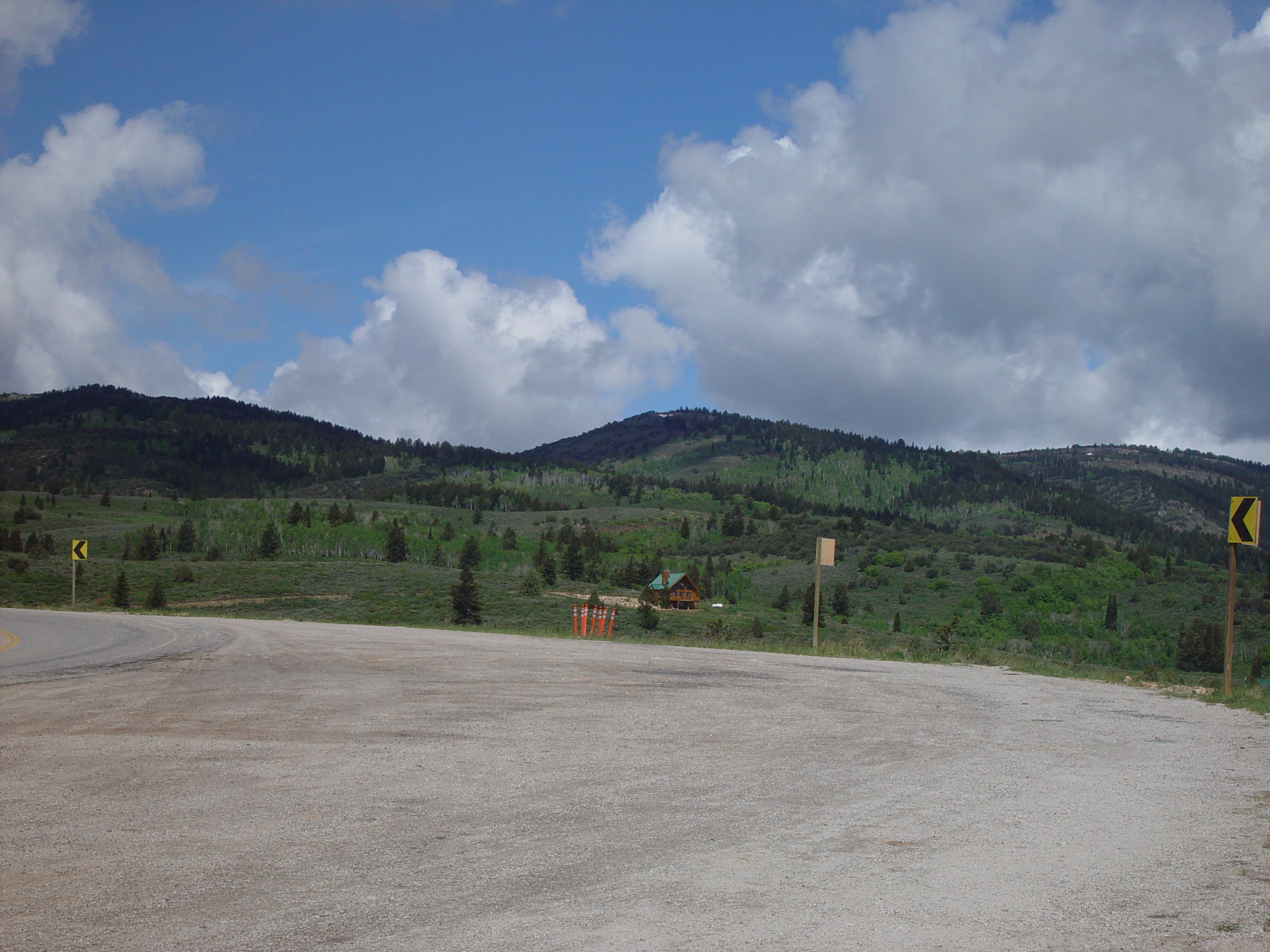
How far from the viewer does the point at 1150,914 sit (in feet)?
17.1

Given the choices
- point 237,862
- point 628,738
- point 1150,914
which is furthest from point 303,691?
point 1150,914

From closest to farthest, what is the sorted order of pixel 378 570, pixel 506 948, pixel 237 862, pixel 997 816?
pixel 506 948, pixel 237 862, pixel 997 816, pixel 378 570

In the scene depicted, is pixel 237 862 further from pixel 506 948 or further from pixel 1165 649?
pixel 1165 649

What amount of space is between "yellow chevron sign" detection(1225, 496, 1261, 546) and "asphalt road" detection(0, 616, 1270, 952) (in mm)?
4508

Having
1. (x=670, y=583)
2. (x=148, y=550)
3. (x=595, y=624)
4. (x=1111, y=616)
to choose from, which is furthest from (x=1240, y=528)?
(x=148, y=550)

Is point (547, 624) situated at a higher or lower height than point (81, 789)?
lower

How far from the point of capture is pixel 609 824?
7.04 meters

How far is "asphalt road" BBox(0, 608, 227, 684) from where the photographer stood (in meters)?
17.1

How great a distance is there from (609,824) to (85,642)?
20638 millimetres

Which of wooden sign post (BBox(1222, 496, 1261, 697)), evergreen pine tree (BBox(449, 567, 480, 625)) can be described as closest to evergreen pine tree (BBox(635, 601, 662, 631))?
evergreen pine tree (BBox(449, 567, 480, 625))

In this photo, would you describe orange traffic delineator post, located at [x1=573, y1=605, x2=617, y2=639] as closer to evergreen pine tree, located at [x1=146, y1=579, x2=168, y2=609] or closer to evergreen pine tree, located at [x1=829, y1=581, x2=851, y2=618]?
evergreen pine tree, located at [x1=146, y1=579, x2=168, y2=609]

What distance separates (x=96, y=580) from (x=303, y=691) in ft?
203

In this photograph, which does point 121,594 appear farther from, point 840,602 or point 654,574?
point 654,574

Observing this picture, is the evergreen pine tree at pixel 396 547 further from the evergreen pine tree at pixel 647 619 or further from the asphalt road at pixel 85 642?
the asphalt road at pixel 85 642
